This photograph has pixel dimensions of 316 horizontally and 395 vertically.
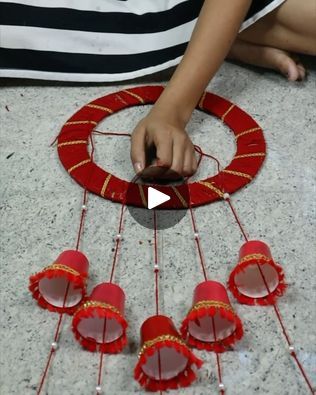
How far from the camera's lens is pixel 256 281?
0.71 m

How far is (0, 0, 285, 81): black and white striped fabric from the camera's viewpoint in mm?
1031

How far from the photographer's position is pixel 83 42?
105cm

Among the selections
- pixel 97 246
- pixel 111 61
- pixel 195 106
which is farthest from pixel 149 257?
pixel 111 61

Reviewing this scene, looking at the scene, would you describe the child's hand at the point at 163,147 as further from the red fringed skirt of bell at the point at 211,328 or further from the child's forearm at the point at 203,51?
the red fringed skirt of bell at the point at 211,328

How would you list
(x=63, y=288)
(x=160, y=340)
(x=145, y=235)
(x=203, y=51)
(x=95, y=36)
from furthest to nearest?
(x=95, y=36) → (x=203, y=51) → (x=145, y=235) → (x=63, y=288) → (x=160, y=340)

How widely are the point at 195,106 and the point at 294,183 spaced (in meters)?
0.20

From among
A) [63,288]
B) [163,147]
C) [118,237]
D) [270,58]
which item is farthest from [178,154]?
[270,58]

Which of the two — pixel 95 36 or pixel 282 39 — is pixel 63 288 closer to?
pixel 95 36

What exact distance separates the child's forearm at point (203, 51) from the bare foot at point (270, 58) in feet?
0.58

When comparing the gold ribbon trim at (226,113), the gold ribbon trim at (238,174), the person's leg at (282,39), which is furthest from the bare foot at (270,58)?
the gold ribbon trim at (238,174)

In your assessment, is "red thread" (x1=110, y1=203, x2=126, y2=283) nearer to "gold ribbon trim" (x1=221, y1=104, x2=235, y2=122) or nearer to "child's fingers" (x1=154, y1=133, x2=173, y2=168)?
"child's fingers" (x1=154, y1=133, x2=173, y2=168)

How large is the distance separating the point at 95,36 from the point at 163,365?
0.64 m

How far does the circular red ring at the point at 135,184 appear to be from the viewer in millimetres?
842

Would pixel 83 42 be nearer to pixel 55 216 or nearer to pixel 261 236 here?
pixel 55 216
